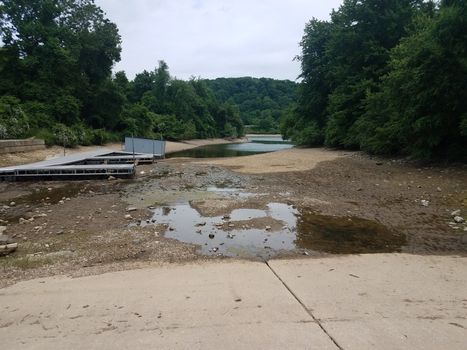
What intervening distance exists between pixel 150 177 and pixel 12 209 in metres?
7.41

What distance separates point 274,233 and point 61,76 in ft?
A: 124

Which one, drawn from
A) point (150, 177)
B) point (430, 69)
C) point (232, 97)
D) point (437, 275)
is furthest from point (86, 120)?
point (232, 97)

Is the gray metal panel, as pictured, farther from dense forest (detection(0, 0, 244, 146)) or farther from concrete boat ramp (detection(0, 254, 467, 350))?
concrete boat ramp (detection(0, 254, 467, 350))

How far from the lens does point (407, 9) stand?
2619 cm

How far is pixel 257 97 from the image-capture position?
505 feet

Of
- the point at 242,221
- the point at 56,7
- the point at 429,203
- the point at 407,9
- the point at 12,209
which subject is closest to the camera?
the point at 242,221

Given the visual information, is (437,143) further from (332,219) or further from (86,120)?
(86,120)

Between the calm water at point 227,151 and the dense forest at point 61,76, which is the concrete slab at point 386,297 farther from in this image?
the calm water at point 227,151

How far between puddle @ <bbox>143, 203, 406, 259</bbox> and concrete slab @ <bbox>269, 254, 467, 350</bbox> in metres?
0.91

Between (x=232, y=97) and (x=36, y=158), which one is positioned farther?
(x=232, y=97)

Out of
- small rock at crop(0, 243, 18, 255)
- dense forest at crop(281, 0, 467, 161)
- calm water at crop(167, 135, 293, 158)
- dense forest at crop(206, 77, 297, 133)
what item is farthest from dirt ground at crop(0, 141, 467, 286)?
dense forest at crop(206, 77, 297, 133)

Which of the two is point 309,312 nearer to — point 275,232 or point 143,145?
point 275,232

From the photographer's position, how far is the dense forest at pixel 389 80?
13734 millimetres

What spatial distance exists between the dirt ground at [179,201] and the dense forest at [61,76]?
1535cm
